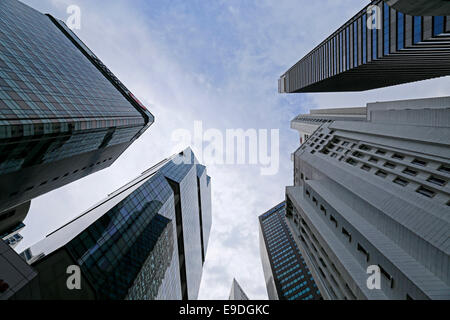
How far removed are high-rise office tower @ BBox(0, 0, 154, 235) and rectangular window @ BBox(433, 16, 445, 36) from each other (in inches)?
2048

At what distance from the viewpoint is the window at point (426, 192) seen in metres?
22.0

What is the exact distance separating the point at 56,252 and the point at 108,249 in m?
6.42

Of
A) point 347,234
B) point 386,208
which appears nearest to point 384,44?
point 386,208

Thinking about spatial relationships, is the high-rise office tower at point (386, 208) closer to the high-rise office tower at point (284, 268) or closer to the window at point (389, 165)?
the window at point (389, 165)

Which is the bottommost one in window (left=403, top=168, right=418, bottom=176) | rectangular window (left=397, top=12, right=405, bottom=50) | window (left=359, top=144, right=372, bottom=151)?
window (left=403, top=168, right=418, bottom=176)

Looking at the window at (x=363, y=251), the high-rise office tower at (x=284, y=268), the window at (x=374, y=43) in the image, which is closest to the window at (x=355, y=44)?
the window at (x=374, y=43)

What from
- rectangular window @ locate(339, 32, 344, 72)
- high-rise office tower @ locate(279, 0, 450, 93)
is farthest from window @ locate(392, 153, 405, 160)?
rectangular window @ locate(339, 32, 344, 72)

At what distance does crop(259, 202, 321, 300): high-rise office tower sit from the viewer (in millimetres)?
84944

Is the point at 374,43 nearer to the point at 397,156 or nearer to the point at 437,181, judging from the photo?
the point at 397,156

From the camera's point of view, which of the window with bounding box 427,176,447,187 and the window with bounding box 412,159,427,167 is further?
the window with bounding box 412,159,427,167

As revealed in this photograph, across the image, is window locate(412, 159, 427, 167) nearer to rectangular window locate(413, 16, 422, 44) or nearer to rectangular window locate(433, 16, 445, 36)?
rectangular window locate(433, 16, 445, 36)

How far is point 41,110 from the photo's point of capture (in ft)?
89.3

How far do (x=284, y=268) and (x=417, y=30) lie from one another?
327ft

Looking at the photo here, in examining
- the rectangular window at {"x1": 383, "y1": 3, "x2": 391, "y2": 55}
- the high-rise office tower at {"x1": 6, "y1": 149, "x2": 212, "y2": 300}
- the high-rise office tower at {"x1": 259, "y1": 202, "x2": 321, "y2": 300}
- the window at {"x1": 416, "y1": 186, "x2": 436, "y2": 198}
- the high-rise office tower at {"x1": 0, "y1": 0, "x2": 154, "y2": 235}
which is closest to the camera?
the high-rise office tower at {"x1": 6, "y1": 149, "x2": 212, "y2": 300}
